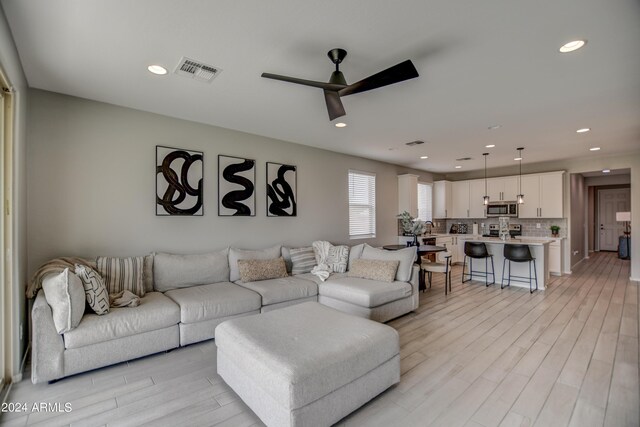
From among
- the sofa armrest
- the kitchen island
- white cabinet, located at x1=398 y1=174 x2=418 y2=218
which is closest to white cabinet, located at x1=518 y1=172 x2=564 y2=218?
the kitchen island

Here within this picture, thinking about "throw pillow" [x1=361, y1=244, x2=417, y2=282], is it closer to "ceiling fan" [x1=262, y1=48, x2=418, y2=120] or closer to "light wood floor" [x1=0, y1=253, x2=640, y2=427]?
"light wood floor" [x1=0, y1=253, x2=640, y2=427]

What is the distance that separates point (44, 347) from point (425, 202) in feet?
25.8

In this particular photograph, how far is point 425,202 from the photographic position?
8.15 meters

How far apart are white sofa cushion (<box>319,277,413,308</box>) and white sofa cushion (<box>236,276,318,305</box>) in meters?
0.19

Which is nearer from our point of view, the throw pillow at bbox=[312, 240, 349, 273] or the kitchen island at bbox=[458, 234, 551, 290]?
the throw pillow at bbox=[312, 240, 349, 273]

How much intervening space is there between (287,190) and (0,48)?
11.2ft

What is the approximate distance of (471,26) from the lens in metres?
2.02

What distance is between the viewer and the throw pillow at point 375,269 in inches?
152

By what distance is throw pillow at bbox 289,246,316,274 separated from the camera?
4469 millimetres

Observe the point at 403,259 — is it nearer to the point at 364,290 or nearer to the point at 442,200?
the point at 364,290

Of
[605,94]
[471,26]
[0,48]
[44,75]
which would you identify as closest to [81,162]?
[44,75]

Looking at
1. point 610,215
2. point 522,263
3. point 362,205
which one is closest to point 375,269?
point 362,205

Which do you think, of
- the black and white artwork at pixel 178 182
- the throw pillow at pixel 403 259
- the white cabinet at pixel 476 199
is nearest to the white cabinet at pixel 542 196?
the white cabinet at pixel 476 199

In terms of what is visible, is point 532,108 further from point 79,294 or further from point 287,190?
point 79,294
